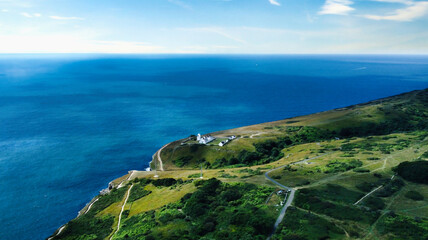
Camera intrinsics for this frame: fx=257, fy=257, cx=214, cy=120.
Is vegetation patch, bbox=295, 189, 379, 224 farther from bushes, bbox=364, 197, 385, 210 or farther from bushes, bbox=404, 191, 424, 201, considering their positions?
bushes, bbox=404, 191, 424, 201

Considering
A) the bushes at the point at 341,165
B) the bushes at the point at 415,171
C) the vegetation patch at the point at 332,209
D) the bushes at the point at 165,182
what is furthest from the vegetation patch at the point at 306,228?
the bushes at the point at 165,182

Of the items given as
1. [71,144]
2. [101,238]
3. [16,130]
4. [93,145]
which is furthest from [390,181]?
[16,130]

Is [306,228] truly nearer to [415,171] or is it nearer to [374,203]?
[374,203]

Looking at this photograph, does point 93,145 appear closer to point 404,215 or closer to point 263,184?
point 263,184

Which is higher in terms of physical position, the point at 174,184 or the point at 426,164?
the point at 426,164

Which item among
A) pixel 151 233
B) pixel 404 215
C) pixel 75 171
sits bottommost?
pixel 75 171

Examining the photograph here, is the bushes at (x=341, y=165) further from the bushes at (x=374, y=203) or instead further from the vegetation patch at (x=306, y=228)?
the vegetation patch at (x=306, y=228)

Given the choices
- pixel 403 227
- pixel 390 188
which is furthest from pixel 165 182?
pixel 403 227
